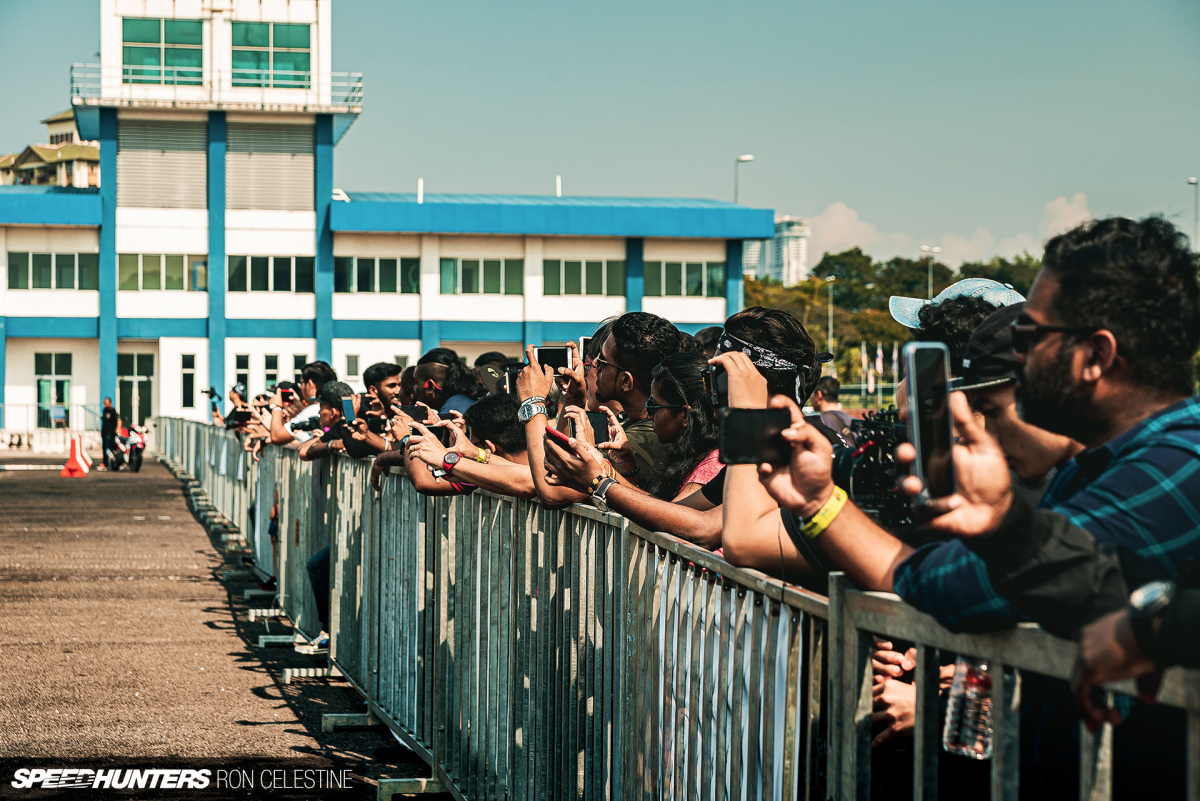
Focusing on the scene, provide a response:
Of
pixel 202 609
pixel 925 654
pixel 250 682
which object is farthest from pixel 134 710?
pixel 925 654

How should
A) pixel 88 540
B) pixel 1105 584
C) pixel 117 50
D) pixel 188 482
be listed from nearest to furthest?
pixel 1105 584 → pixel 88 540 → pixel 188 482 → pixel 117 50

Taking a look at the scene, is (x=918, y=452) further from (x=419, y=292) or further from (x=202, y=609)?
(x=419, y=292)

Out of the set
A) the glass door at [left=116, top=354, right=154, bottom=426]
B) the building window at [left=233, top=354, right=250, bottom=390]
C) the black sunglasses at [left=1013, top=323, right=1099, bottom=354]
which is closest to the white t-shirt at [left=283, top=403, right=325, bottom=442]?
the black sunglasses at [left=1013, top=323, right=1099, bottom=354]

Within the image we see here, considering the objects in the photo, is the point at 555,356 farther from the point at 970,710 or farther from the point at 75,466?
the point at 75,466

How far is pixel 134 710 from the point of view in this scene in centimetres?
735

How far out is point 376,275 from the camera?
5503cm

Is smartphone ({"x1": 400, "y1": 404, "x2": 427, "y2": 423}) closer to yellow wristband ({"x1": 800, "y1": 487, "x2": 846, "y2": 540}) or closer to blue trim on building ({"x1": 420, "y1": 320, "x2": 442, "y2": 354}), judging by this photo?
yellow wristband ({"x1": 800, "y1": 487, "x2": 846, "y2": 540})

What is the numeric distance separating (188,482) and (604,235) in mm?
31564

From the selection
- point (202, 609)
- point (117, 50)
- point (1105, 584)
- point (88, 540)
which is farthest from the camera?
point (117, 50)

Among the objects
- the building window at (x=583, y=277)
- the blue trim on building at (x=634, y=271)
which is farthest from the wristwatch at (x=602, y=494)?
the blue trim on building at (x=634, y=271)

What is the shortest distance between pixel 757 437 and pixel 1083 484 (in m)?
0.58

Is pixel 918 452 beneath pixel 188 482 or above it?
above

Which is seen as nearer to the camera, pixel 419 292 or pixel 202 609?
pixel 202 609

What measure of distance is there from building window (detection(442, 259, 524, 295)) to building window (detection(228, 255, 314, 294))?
5.74m
